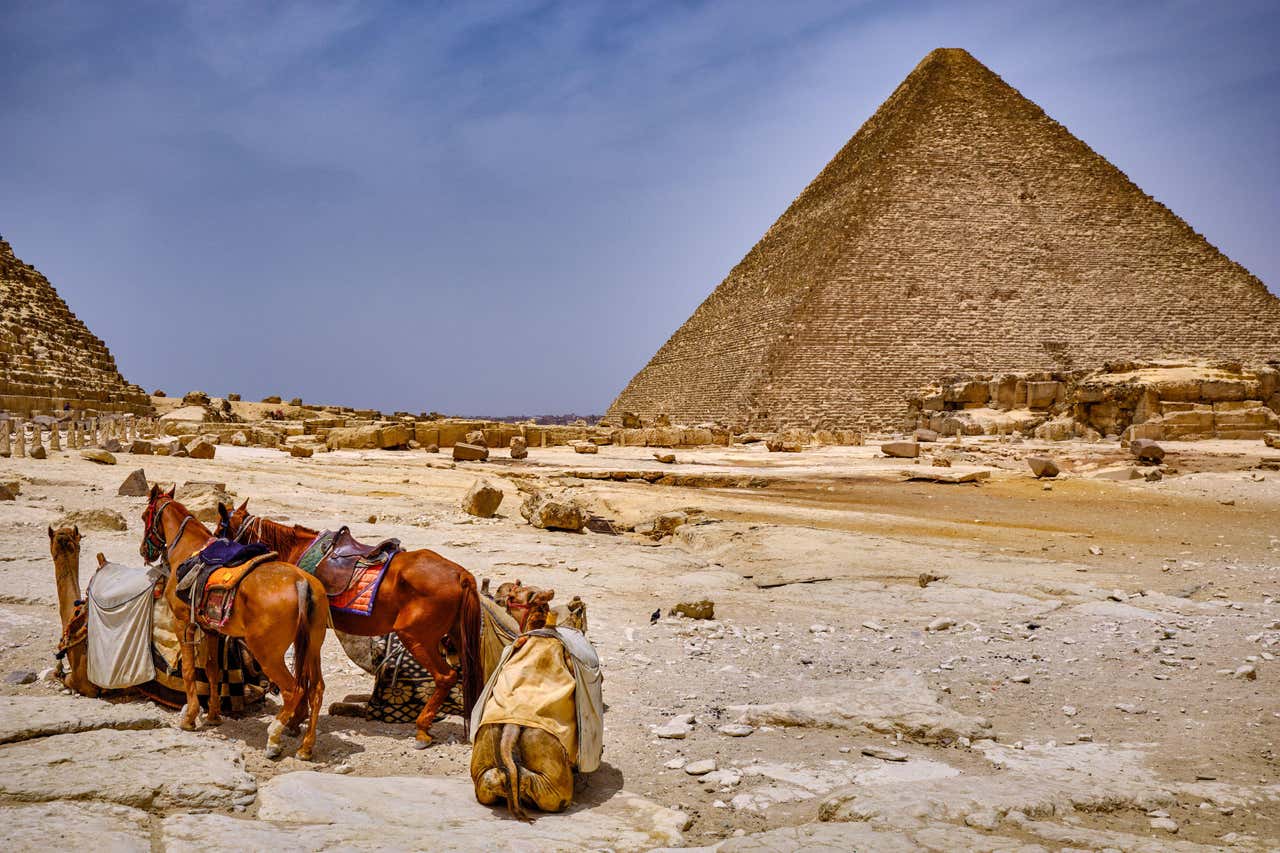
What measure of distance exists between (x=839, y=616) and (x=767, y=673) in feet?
4.29

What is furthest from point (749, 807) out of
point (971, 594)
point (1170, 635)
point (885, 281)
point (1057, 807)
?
point (885, 281)

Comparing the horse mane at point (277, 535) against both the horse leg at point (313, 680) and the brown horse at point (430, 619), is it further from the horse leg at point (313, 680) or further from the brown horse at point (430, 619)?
the horse leg at point (313, 680)

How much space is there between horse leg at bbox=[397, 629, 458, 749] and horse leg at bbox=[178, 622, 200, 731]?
2.47 ft

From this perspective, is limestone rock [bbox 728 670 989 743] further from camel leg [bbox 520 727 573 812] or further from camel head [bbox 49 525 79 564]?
→ camel head [bbox 49 525 79 564]

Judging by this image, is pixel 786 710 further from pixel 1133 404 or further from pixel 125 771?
pixel 1133 404

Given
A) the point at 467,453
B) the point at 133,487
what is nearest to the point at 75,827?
the point at 133,487

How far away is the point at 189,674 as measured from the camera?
339cm

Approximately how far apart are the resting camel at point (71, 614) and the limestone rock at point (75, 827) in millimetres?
1370

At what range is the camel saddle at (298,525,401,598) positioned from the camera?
3.55m

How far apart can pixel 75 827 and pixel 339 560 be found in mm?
1440

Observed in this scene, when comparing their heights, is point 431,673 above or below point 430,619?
below

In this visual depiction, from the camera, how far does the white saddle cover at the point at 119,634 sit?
3504 mm

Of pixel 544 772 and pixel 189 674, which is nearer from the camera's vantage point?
pixel 544 772

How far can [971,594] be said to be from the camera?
6055mm
